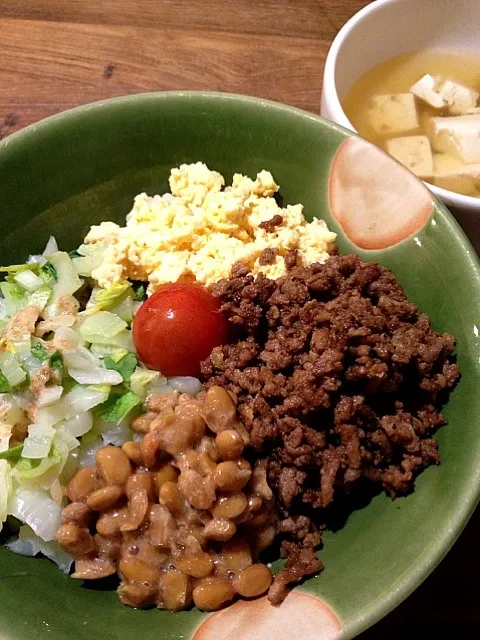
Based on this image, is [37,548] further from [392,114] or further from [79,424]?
[392,114]

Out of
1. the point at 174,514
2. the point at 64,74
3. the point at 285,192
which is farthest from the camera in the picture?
the point at 64,74

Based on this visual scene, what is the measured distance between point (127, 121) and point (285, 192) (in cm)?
68

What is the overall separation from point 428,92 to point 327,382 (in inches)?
59.6

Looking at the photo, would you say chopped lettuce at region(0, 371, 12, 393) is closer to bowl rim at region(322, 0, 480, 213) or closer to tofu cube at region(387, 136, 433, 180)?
bowl rim at region(322, 0, 480, 213)

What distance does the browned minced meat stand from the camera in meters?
1.86

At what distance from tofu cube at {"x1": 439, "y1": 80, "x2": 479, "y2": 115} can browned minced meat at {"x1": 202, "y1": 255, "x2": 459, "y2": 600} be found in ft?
3.33

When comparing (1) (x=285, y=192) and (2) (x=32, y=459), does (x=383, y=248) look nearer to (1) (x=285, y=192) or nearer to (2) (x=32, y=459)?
(1) (x=285, y=192)

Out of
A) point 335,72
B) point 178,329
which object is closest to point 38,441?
point 178,329

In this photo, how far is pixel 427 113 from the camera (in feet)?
8.68

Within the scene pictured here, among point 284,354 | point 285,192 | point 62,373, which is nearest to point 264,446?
Answer: point 284,354

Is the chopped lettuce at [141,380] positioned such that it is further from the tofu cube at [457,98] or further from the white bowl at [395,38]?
the tofu cube at [457,98]

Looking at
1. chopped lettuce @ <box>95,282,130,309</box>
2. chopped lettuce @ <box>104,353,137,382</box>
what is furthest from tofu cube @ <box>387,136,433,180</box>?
chopped lettuce @ <box>104,353,137,382</box>

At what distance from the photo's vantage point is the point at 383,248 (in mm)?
2277

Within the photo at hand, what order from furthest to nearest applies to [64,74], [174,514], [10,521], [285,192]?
[64,74], [285,192], [10,521], [174,514]
